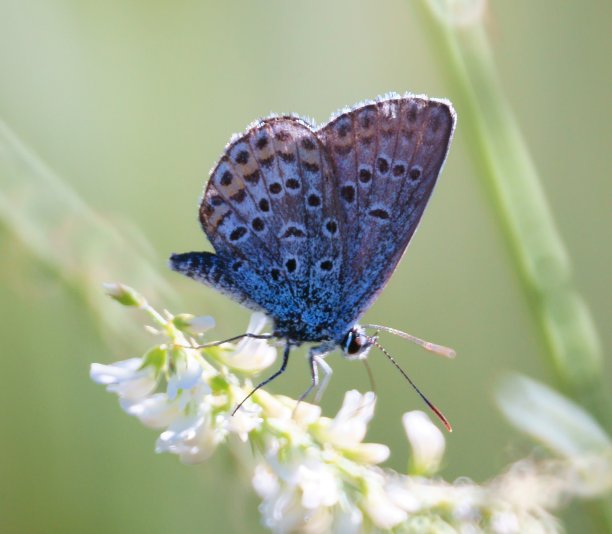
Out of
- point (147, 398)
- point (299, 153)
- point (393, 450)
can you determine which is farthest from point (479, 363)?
point (147, 398)

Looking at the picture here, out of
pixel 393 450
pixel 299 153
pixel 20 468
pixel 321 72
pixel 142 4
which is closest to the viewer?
pixel 299 153

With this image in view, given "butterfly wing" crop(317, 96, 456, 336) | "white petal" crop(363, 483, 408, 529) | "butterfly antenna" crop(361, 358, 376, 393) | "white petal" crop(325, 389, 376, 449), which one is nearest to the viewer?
"white petal" crop(363, 483, 408, 529)

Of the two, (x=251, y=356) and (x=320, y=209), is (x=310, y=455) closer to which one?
(x=251, y=356)

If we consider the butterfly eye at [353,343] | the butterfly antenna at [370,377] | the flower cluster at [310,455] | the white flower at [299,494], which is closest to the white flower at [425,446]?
Result: the flower cluster at [310,455]

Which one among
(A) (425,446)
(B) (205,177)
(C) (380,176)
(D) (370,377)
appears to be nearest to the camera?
(A) (425,446)

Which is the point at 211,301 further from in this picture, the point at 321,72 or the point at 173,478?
the point at 321,72

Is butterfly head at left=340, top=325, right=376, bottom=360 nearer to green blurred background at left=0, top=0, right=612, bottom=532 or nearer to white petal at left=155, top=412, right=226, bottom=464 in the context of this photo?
green blurred background at left=0, top=0, right=612, bottom=532

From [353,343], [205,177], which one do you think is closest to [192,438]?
[353,343]

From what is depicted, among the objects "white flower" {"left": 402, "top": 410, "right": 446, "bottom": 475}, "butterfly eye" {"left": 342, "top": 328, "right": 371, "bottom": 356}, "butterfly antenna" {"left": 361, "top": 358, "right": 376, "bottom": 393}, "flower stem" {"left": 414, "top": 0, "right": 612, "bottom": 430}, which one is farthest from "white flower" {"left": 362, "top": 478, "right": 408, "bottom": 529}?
"butterfly antenna" {"left": 361, "top": 358, "right": 376, "bottom": 393}
